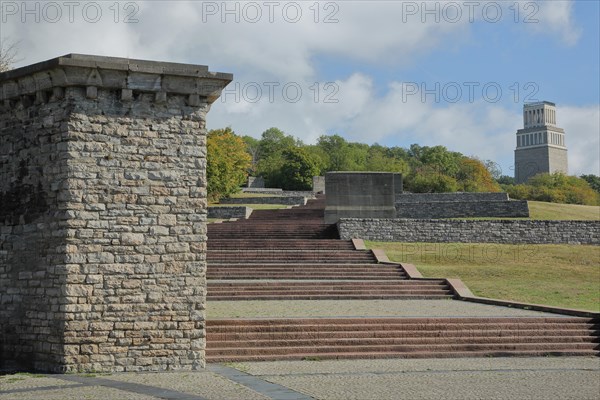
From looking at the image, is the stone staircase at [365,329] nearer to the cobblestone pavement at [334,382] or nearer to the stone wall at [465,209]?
the cobblestone pavement at [334,382]

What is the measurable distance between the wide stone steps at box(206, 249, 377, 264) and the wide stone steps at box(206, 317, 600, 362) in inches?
395

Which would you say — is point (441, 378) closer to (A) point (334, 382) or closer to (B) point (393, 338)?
(A) point (334, 382)

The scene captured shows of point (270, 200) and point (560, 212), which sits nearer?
point (560, 212)

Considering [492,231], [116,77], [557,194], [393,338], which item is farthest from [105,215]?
[557,194]

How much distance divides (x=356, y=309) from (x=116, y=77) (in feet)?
28.4

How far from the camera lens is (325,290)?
20.7m

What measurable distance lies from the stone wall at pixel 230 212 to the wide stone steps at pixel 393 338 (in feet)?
83.2

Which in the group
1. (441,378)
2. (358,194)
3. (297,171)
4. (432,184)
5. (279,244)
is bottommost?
(441,378)

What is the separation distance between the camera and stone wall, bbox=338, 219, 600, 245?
30.8 m

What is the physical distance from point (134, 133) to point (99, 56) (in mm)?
1349

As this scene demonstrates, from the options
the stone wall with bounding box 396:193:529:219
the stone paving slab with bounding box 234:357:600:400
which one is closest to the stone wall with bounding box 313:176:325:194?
the stone wall with bounding box 396:193:529:219

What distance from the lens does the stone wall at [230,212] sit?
40122 mm

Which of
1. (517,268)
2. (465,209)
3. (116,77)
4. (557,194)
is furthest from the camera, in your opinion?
(557,194)

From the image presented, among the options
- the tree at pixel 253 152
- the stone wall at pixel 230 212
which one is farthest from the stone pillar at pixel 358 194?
the tree at pixel 253 152
